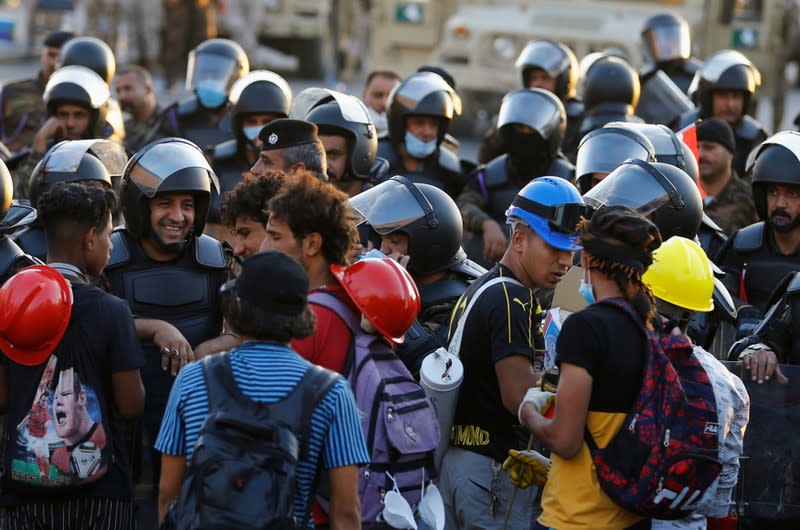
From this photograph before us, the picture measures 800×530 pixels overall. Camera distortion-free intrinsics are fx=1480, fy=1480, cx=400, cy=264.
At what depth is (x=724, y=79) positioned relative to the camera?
9.72m

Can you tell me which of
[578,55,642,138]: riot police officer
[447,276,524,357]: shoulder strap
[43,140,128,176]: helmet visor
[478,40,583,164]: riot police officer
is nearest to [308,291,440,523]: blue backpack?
[447,276,524,357]: shoulder strap

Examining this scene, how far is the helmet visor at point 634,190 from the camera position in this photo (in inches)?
244

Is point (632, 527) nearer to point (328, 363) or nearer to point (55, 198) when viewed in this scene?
point (328, 363)

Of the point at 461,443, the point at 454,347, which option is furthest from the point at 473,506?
the point at 454,347

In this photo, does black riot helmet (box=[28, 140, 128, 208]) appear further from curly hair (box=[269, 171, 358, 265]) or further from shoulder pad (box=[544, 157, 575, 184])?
shoulder pad (box=[544, 157, 575, 184])

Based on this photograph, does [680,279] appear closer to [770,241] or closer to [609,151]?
[609,151]

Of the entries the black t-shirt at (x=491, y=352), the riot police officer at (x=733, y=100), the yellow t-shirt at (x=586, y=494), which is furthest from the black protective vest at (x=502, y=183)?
the yellow t-shirt at (x=586, y=494)

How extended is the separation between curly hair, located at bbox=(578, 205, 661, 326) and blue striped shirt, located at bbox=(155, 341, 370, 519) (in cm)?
93

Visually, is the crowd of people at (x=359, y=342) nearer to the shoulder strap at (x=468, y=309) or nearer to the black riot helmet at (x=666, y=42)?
the shoulder strap at (x=468, y=309)

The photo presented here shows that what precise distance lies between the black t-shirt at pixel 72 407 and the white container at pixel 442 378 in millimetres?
916

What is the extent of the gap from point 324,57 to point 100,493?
19.9 metres

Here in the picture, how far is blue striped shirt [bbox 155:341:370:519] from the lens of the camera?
3783mm

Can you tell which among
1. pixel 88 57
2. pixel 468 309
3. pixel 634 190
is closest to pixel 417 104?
pixel 634 190

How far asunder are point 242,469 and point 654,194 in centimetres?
311
